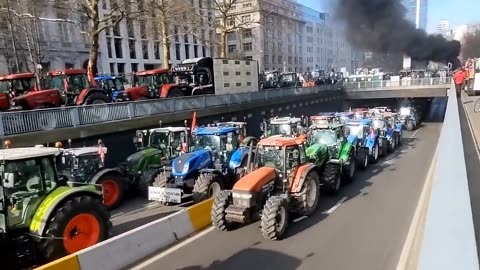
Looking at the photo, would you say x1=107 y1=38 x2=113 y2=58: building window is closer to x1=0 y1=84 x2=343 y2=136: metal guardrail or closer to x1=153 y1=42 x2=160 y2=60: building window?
x1=153 y1=42 x2=160 y2=60: building window

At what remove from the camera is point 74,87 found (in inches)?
600

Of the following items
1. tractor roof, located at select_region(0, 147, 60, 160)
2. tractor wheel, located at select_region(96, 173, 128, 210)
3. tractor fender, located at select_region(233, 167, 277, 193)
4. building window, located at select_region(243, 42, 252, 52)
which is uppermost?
building window, located at select_region(243, 42, 252, 52)

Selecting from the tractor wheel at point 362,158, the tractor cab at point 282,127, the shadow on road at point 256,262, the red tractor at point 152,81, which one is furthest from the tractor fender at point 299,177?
the red tractor at point 152,81

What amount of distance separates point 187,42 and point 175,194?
57614 mm

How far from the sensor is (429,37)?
38.8 m

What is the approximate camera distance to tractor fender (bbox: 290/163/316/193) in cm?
854

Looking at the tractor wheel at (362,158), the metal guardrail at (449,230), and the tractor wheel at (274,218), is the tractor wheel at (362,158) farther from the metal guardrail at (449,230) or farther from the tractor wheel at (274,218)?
the metal guardrail at (449,230)

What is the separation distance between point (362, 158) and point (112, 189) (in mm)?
9411

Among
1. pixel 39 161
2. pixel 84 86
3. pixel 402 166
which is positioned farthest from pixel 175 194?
pixel 402 166

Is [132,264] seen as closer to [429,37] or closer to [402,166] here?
[402,166]

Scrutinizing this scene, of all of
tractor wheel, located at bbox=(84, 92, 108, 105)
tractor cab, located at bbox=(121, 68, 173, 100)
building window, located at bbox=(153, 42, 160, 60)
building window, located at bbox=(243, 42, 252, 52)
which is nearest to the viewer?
tractor wheel, located at bbox=(84, 92, 108, 105)

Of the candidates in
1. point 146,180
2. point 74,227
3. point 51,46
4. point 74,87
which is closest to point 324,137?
point 146,180

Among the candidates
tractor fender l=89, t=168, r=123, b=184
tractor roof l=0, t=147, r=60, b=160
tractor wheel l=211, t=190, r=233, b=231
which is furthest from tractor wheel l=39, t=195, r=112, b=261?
tractor fender l=89, t=168, r=123, b=184

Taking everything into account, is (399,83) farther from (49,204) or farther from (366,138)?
(49,204)
